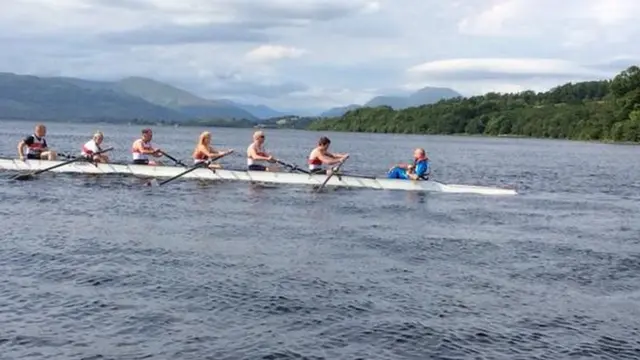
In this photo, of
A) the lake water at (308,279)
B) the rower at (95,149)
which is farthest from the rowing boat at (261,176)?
the lake water at (308,279)

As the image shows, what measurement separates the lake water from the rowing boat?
8.80 feet

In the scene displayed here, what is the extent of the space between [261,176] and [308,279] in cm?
1612

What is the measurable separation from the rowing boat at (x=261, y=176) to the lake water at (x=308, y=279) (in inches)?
106

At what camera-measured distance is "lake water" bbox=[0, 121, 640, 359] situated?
12.3 m

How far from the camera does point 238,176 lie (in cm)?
3244

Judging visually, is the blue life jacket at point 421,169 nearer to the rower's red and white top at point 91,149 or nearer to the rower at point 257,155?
the rower at point 257,155

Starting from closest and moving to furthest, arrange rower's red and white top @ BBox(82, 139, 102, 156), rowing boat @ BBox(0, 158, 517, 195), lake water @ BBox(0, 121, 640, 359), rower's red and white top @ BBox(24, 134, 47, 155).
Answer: lake water @ BBox(0, 121, 640, 359)
rowing boat @ BBox(0, 158, 517, 195)
rower's red and white top @ BBox(82, 139, 102, 156)
rower's red and white top @ BBox(24, 134, 47, 155)

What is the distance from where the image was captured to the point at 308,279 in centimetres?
1619

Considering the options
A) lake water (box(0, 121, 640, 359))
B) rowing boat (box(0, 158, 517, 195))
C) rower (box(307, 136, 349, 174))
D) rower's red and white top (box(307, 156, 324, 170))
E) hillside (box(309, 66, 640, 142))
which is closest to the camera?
lake water (box(0, 121, 640, 359))

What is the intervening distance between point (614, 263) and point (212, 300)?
393 inches

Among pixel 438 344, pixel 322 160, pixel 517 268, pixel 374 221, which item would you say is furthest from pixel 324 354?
pixel 322 160

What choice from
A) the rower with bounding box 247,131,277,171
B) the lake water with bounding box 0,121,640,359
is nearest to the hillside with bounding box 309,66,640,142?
the rower with bounding box 247,131,277,171

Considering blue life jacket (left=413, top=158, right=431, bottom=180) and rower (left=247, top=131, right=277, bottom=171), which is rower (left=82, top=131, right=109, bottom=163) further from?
blue life jacket (left=413, top=158, right=431, bottom=180)

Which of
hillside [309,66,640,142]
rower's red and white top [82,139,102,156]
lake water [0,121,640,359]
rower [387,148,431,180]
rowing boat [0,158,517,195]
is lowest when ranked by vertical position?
lake water [0,121,640,359]
